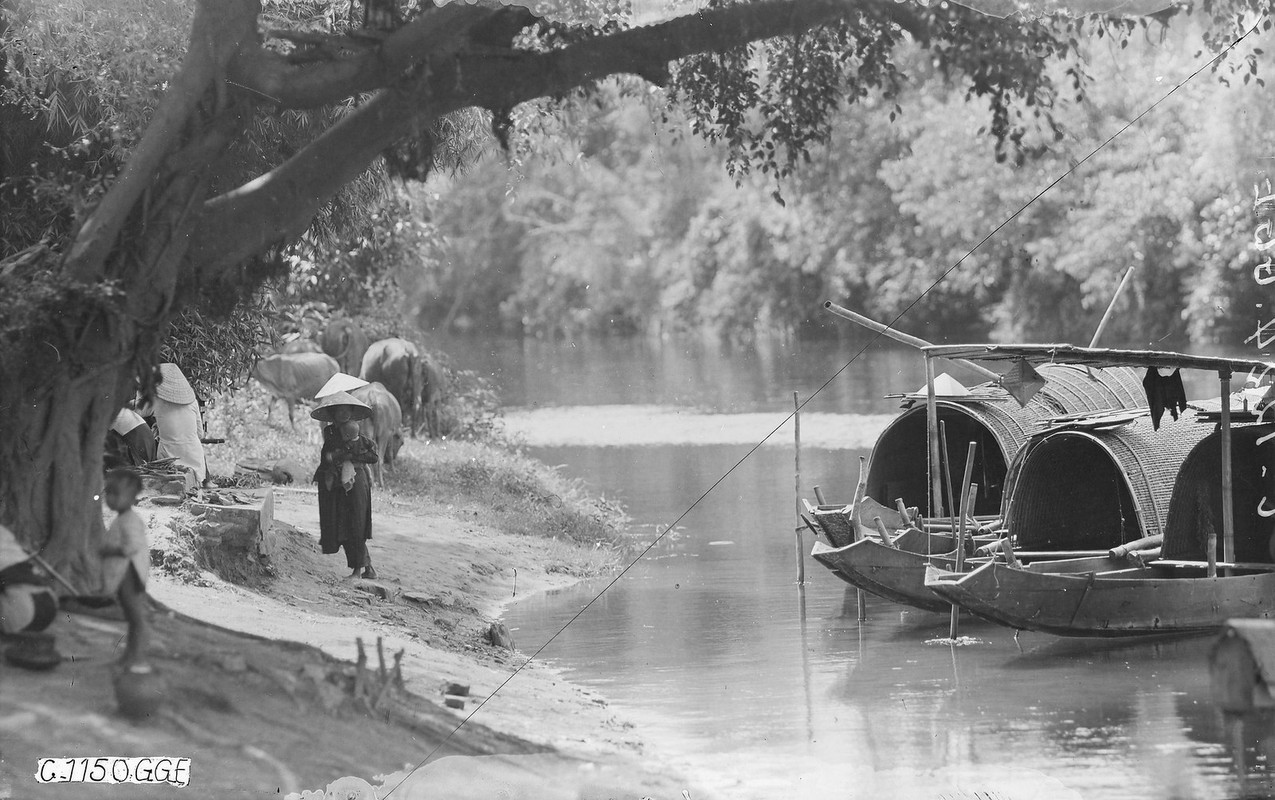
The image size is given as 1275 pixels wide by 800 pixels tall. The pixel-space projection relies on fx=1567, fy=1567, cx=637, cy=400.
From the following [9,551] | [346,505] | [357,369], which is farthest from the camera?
[357,369]

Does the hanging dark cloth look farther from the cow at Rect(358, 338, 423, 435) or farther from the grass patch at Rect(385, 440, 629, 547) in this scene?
the cow at Rect(358, 338, 423, 435)

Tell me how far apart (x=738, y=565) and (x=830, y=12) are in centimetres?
478

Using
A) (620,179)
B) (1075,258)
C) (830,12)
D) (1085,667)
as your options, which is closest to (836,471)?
(1085,667)

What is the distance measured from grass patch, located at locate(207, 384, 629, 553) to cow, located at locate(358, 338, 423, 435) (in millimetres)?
1514

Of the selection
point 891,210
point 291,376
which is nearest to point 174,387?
point 891,210

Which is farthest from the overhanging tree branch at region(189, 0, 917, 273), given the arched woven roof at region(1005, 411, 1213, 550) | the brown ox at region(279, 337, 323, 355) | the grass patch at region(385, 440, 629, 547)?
the brown ox at region(279, 337, 323, 355)

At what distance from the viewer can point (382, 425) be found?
10.5 m

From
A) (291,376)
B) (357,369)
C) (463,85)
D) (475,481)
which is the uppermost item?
(463,85)

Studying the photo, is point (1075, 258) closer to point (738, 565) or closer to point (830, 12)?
point (830, 12)

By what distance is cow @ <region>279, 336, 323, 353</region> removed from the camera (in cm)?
1386

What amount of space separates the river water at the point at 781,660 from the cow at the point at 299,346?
430cm

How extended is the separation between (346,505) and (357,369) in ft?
27.2

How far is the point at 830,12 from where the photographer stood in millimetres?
4906

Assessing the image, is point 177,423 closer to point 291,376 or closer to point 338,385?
point 338,385
